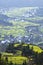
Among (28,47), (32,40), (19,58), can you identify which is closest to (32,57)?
(19,58)

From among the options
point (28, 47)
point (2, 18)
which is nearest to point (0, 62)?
point (28, 47)

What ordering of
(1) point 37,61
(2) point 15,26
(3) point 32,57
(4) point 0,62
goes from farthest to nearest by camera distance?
(2) point 15,26, (3) point 32,57, (1) point 37,61, (4) point 0,62

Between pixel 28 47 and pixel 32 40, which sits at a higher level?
pixel 28 47

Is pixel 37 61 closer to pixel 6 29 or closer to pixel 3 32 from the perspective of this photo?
pixel 3 32

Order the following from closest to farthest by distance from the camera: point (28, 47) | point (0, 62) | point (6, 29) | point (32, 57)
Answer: point (0, 62) → point (32, 57) → point (28, 47) → point (6, 29)

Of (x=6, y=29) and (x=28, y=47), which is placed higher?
(x=28, y=47)

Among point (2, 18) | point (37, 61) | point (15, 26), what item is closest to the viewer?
point (37, 61)

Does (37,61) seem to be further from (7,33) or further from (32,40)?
(7,33)

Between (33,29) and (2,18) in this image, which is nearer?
(33,29)

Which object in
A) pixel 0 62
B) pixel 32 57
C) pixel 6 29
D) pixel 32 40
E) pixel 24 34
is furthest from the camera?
pixel 6 29
